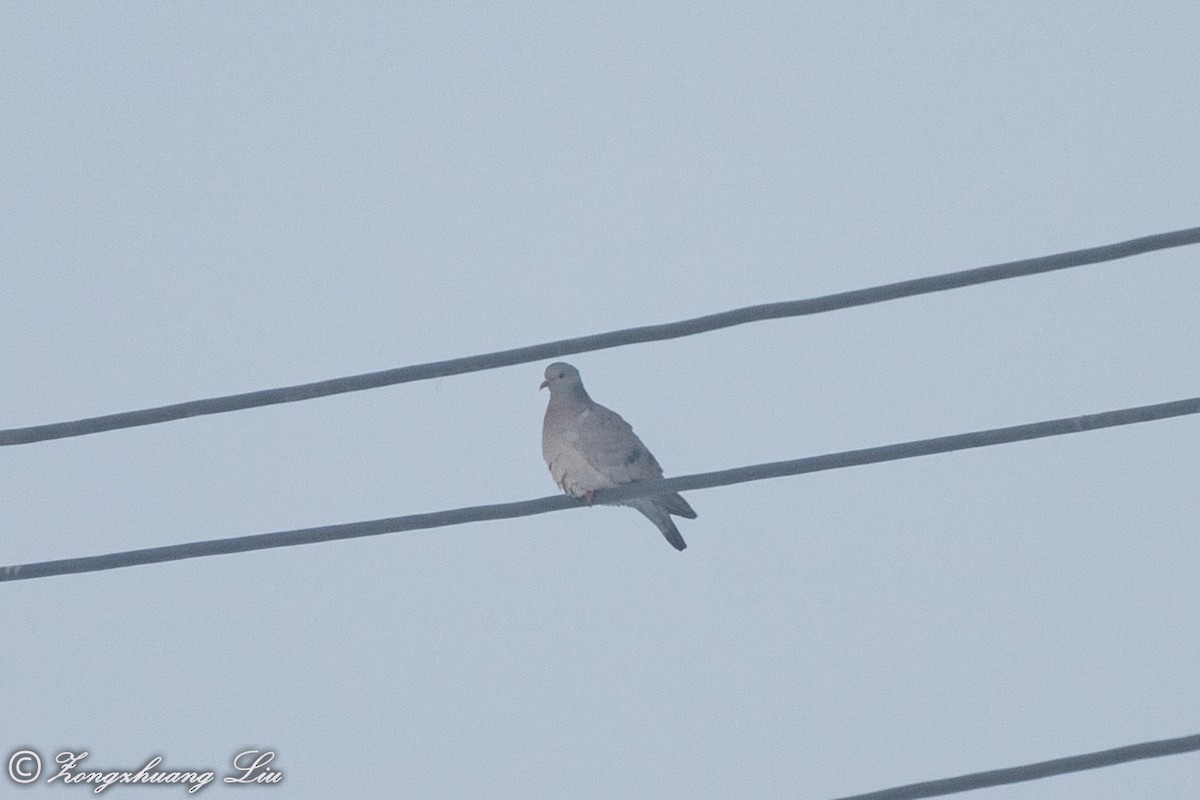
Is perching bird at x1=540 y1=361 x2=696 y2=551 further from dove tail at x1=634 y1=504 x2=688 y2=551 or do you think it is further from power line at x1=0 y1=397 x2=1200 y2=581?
power line at x1=0 y1=397 x2=1200 y2=581

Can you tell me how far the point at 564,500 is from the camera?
5.04m

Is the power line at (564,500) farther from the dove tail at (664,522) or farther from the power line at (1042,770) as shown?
the dove tail at (664,522)

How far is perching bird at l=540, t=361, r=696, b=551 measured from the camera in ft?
26.2

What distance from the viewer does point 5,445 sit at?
16.5ft

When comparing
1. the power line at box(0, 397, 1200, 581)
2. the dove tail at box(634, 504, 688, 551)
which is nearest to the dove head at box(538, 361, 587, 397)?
the dove tail at box(634, 504, 688, 551)

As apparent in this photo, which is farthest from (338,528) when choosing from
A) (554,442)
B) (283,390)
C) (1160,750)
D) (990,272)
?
(554,442)

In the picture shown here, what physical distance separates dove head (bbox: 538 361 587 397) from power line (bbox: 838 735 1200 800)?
4690 millimetres

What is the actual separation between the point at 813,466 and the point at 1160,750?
1276 millimetres

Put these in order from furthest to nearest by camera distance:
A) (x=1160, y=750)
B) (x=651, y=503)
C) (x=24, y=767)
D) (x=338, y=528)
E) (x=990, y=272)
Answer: (x=651, y=503)
(x=24, y=767)
(x=338, y=528)
(x=990, y=272)
(x=1160, y=750)

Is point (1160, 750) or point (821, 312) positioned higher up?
point (821, 312)

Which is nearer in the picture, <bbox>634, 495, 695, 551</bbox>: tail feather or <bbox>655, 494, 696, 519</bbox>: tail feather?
<bbox>655, 494, 696, 519</bbox>: tail feather

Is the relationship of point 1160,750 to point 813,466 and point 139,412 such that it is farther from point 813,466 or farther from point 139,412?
point 139,412

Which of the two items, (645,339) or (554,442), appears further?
(554,442)

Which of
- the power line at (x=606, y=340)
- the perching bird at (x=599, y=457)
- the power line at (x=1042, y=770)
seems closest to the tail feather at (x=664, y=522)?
the perching bird at (x=599, y=457)
